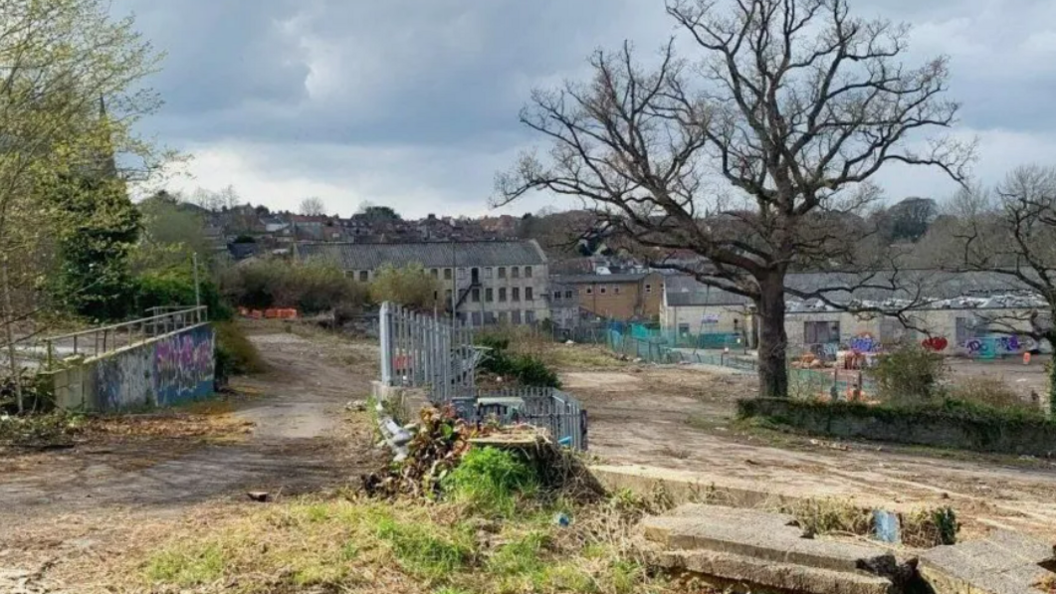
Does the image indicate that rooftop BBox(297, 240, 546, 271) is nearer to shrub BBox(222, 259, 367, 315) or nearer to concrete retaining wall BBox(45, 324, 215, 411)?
shrub BBox(222, 259, 367, 315)

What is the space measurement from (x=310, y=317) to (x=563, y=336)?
21.3 metres

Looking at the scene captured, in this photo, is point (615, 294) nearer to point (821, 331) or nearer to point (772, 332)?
point (821, 331)

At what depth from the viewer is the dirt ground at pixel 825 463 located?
354 inches

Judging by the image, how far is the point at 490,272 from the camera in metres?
93.5

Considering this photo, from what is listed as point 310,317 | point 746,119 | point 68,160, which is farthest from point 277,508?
point 310,317

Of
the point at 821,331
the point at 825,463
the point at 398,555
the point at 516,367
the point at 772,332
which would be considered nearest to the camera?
the point at 398,555

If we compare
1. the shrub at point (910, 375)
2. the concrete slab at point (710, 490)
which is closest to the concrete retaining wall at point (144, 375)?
the concrete slab at point (710, 490)

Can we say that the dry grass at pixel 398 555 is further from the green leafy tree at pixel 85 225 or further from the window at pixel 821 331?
the window at pixel 821 331

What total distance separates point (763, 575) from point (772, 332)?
23.6m

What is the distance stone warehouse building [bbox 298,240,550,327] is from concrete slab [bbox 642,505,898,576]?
85.4 meters

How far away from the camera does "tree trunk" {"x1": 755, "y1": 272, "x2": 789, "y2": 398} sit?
27719 millimetres

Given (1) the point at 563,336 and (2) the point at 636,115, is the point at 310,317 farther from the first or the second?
(2) the point at 636,115

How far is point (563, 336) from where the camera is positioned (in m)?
77.5

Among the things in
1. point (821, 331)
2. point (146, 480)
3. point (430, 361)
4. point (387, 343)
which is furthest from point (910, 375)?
point (821, 331)
